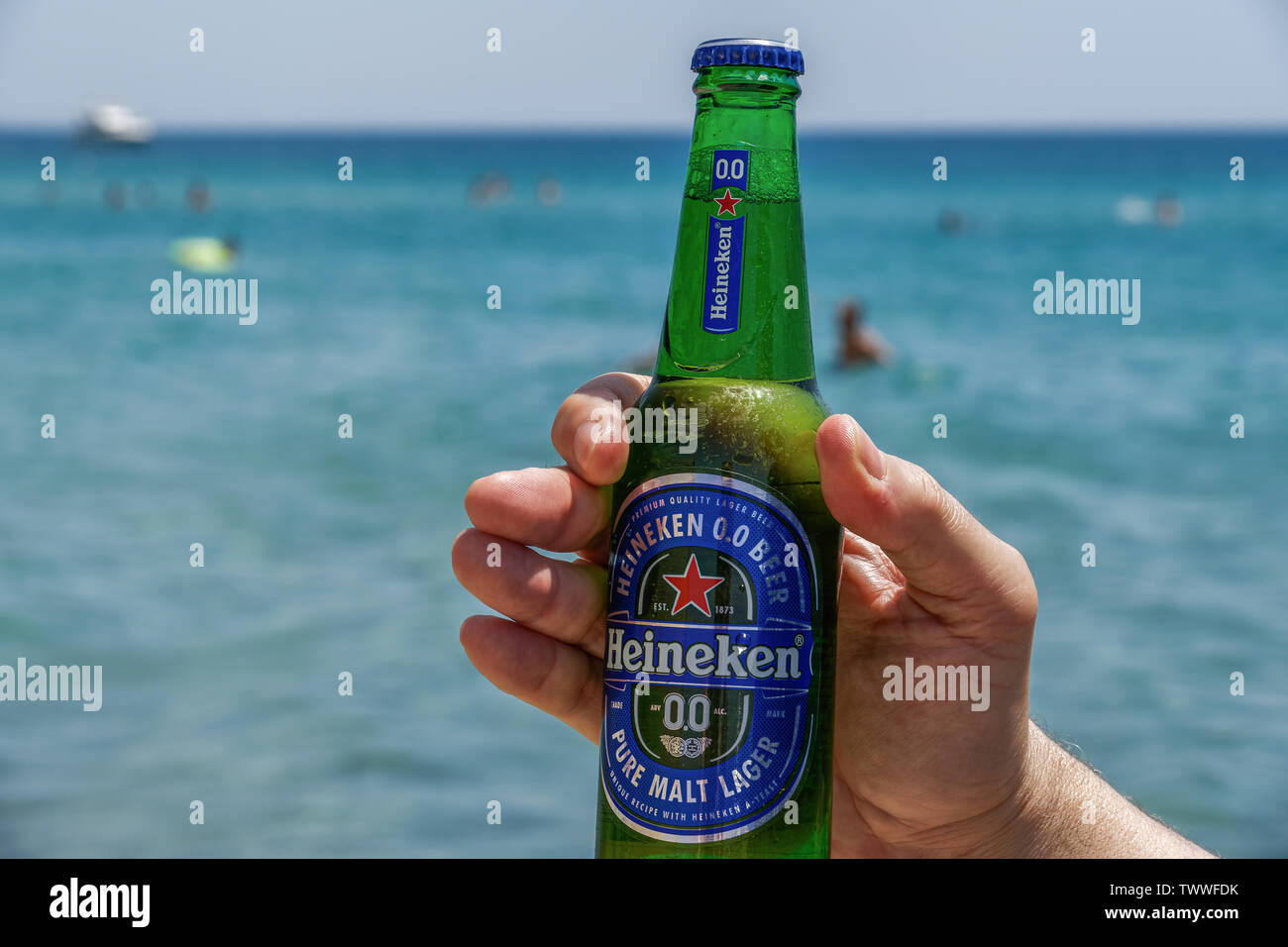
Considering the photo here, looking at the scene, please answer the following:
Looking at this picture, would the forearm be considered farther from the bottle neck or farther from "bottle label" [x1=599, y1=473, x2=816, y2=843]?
the bottle neck

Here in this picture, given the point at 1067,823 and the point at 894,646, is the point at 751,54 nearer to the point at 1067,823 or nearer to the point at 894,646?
the point at 894,646

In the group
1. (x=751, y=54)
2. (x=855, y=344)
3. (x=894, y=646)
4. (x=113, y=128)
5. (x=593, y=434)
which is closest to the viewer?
(x=751, y=54)

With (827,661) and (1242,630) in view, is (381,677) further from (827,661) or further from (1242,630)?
(827,661)

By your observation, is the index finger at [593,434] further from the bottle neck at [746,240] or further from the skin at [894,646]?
the bottle neck at [746,240]

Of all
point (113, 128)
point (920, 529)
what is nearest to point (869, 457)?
point (920, 529)

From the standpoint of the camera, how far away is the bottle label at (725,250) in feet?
6.84

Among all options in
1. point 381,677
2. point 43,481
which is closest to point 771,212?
point 381,677

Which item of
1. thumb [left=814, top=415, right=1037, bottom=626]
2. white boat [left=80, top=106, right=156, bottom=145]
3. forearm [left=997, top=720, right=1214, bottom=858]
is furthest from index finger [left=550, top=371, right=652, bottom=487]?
white boat [left=80, top=106, right=156, bottom=145]

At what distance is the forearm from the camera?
2520mm

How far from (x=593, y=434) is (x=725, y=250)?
0.41 metres

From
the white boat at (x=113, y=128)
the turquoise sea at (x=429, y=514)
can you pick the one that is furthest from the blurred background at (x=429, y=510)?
the white boat at (x=113, y=128)

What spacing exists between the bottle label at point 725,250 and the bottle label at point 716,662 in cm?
29

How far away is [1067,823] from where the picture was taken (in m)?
2.55

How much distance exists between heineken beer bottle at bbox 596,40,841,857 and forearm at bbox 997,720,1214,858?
26.9 inches
